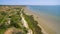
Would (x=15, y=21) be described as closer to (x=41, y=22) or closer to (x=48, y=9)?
(x=41, y=22)

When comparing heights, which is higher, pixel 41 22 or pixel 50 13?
pixel 50 13

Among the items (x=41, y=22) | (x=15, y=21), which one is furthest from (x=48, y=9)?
(x=15, y=21)

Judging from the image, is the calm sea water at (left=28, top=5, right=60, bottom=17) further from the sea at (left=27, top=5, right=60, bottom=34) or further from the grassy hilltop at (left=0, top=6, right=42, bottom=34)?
the grassy hilltop at (left=0, top=6, right=42, bottom=34)

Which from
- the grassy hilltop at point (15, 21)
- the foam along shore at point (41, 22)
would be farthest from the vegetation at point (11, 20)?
the foam along shore at point (41, 22)

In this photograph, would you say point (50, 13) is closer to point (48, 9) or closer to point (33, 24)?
point (48, 9)

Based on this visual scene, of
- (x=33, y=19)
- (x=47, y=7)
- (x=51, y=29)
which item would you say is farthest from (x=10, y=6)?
(x=51, y=29)

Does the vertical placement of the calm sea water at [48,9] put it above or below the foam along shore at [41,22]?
above

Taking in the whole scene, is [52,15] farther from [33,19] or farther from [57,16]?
[33,19]

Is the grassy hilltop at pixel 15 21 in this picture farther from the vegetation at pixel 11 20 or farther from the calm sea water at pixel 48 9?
the calm sea water at pixel 48 9
